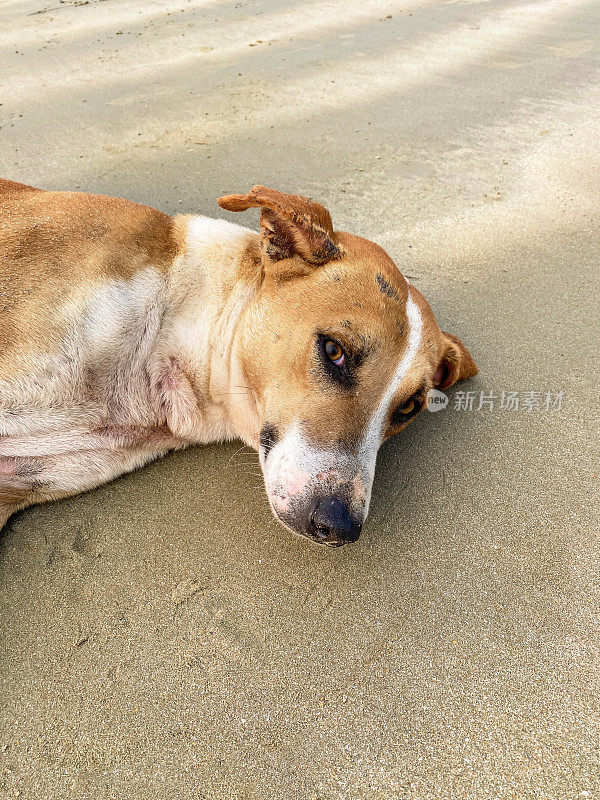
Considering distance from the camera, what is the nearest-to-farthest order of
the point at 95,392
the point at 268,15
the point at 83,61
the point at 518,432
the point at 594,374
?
the point at 95,392 → the point at 518,432 → the point at 594,374 → the point at 83,61 → the point at 268,15

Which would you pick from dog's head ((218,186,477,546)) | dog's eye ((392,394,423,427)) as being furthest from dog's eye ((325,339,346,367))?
dog's eye ((392,394,423,427))

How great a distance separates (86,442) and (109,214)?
3.65ft

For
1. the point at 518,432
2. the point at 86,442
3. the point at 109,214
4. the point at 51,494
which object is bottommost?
the point at 518,432

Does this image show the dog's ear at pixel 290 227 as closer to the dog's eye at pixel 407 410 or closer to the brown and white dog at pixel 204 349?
the brown and white dog at pixel 204 349

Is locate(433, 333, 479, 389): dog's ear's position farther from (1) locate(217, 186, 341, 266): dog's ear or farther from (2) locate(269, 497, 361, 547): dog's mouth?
(2) locate(269, 497, 361, 547): dog's mouth

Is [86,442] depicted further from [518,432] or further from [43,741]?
[518,432]

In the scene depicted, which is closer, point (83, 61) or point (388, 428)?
point (388, 428)

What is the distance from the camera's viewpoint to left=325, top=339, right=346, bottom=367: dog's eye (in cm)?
261

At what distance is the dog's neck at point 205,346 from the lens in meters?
2.91

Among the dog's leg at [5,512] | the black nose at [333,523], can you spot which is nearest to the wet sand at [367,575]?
the dog's leg at [5,512]

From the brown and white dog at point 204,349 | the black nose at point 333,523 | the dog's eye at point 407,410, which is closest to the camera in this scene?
the black nose at point 333,523

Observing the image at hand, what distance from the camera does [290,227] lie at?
2818mm

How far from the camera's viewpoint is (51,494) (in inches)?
111

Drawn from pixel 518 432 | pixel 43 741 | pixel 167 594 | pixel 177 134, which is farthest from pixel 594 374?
pixel 177 134
